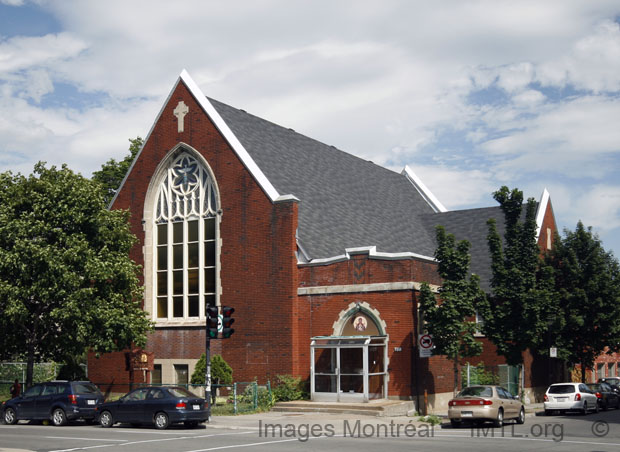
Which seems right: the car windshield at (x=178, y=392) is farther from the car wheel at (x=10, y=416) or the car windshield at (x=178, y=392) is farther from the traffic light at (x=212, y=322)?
the car wheel at (x=10, y=416)

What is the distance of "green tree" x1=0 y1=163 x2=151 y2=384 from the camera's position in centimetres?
2977

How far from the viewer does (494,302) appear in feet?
114

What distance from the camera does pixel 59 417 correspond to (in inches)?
1048

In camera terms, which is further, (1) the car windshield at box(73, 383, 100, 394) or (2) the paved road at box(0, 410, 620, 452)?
(1) the car windshield at box(73, 383, 100, 394)

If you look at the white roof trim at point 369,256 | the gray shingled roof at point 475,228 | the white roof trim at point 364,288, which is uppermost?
the gray shingled roof at point 475,228

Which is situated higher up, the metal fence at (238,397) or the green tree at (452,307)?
the green tree at (452,307)

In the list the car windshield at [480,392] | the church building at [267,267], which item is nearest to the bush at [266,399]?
the church building at [267,267]

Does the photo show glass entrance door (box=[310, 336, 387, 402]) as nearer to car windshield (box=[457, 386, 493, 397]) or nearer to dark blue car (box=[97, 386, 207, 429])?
car windshield (box=[457, 386, 493, 397])

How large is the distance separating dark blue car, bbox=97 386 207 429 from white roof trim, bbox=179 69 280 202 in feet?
40.5

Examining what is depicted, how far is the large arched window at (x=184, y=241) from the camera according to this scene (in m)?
36.6

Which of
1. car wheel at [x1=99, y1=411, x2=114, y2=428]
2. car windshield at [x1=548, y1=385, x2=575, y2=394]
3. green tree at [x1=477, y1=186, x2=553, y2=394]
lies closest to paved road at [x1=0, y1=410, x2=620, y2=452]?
car wheel at [x1=99, y1=411, x2=114, y2=428]

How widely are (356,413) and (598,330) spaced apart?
52.6 feet

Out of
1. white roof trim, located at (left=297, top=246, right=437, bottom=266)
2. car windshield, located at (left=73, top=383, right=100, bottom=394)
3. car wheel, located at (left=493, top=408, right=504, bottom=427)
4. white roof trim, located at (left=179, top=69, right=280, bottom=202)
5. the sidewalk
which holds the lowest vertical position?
the sidewalk

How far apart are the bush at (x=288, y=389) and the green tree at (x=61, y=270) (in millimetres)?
6140
